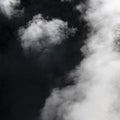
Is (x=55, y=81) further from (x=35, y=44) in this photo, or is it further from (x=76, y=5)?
(x=76, y=5)

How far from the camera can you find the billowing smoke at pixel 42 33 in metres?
52.7

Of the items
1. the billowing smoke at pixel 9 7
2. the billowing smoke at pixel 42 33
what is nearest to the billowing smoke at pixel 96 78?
the billowing smoke at pixel 42 33

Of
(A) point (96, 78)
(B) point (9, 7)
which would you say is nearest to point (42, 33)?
(B) point (9, 7)

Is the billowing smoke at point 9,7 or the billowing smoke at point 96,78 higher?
the billowing smoke at point 9,7

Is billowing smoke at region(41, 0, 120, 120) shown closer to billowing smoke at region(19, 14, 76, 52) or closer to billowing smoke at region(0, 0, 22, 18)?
billowing smoke at region(19, 14, 76, 52)

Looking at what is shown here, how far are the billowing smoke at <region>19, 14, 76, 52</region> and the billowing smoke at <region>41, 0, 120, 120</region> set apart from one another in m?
3.71

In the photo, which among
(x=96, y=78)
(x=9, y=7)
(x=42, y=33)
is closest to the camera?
(x=96, y=78)

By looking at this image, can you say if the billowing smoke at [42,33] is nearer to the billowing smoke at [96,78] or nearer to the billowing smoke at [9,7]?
the billowing smoke at [9,7]

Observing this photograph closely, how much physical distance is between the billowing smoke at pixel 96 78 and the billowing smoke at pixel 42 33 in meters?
3.71

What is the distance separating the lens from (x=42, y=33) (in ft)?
185

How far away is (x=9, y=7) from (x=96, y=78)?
1595cm

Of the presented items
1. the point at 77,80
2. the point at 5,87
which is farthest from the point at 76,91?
the point at 5,87

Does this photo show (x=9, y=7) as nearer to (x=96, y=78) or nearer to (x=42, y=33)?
(x=42, y=33)

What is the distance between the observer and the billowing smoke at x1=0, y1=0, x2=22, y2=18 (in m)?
54.5
